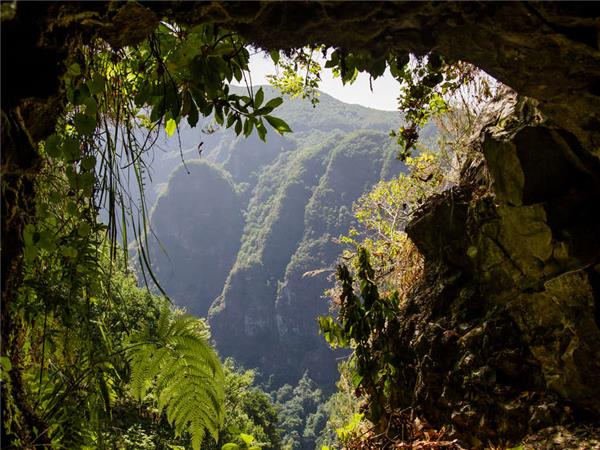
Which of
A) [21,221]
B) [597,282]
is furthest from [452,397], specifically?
[21,221]

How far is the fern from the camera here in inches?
67.5

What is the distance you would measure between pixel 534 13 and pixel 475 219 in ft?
7.17

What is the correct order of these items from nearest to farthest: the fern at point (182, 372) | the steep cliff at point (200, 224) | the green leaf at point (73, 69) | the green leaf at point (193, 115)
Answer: the green leaf at point (73, 69) → the green leaf at point (193, 115) → the fern at point (182, 372) → the steep cliff at point (200, 224)

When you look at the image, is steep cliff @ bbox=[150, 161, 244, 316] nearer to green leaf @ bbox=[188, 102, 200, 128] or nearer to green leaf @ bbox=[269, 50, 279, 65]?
green leaf @ bbox=[269, 50, 279, 65]

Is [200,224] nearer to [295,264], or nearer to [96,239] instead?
[295,264]

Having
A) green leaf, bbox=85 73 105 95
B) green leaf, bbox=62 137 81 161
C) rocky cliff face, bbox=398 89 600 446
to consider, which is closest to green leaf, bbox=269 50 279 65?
green leaf, bbox=85 73 105 95

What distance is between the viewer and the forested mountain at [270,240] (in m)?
91.9

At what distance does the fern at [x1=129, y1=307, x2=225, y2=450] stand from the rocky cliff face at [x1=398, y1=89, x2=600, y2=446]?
67.9 inches

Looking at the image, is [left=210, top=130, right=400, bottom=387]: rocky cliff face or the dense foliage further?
Answer: [left=210, top=130, right=400, bottom=387]: rocky cliff face

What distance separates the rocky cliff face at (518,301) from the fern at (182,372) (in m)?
1.73

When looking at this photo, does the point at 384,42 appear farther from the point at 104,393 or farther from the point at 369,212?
the point at 369,212

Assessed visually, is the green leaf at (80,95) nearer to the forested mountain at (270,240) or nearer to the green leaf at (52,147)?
the green leaf at (52,147)

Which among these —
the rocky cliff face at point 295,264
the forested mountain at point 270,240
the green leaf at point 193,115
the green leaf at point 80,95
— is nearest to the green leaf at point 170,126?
the green leaf at point 193,115

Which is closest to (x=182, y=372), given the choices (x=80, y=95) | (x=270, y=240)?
(x=80, y=95)
